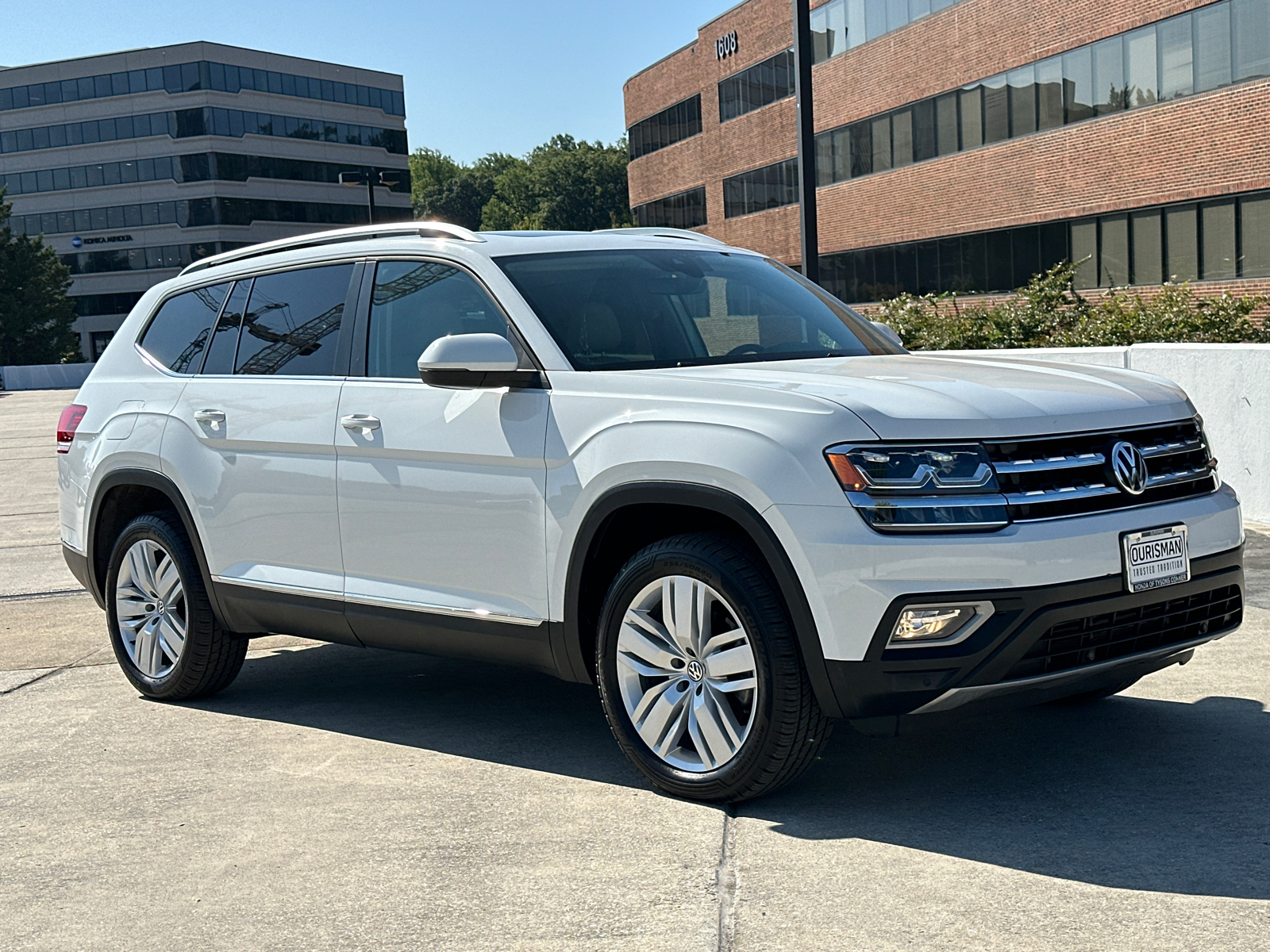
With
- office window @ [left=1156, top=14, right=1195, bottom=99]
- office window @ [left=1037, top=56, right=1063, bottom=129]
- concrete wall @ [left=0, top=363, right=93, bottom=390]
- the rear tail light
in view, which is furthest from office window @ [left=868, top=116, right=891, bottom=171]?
the rear tail light

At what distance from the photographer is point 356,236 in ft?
19.9

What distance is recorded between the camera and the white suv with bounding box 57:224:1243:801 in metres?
4.21

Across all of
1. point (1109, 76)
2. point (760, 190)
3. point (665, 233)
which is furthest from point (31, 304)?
point (665, 233)

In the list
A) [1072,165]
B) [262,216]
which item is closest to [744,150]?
[1072,165]

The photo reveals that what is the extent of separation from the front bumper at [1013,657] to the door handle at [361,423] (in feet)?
6.81

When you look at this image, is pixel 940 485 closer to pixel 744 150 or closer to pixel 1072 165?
pixel 1072 165

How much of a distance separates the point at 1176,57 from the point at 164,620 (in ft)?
95.7

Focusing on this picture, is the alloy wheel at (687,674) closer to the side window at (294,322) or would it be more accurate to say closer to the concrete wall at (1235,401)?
the side window at (294,322)

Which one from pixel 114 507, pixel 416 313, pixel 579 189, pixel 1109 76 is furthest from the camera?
pixel 579 189

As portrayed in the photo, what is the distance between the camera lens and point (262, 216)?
11062cm

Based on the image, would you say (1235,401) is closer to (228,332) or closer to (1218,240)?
(228,332)

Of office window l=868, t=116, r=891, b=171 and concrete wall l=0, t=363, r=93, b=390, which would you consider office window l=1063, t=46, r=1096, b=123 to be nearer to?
office window l=868, t=116, r=891, b=171

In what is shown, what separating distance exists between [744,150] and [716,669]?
49645 millimetres

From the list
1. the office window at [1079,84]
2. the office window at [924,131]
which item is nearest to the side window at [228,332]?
the office window at [1079,84]
